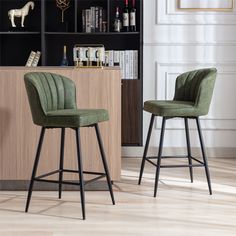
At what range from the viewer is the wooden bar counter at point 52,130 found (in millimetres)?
4242

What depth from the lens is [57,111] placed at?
12.7 ft

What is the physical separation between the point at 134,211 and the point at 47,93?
94 centimetres

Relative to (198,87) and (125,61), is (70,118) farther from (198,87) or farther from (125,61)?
(125,61)

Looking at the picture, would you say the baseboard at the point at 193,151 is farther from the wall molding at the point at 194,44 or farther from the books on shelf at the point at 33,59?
the books on shelf at the point at 33,59

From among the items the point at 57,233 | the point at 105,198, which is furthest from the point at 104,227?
the point at 105,198

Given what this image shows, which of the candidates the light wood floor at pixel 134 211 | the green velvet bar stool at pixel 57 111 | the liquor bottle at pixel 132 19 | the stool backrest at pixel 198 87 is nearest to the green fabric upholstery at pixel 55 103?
the green velvet bar stool at pixel 57 111

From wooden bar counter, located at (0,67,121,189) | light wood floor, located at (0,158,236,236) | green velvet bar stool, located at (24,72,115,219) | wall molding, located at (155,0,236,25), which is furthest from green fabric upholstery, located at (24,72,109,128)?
wall molding, located at (155,0,236,25)

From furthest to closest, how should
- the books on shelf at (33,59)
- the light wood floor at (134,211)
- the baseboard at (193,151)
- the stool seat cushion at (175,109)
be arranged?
the baseboard at (193,151) → the books on shelf at (33,59) → the stool seat cushion at (175,109) → the light wood floor at (134,211)

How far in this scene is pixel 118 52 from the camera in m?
5.86

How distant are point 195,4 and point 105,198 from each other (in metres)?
2.55

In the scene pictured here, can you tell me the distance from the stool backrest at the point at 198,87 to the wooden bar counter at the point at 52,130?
57 cm

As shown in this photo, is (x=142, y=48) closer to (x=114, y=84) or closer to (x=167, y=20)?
(x=167, y=20)

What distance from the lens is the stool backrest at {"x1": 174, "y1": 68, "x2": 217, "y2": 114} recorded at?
4.20 m

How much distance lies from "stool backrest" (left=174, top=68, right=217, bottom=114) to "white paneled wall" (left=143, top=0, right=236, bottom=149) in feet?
4.25
